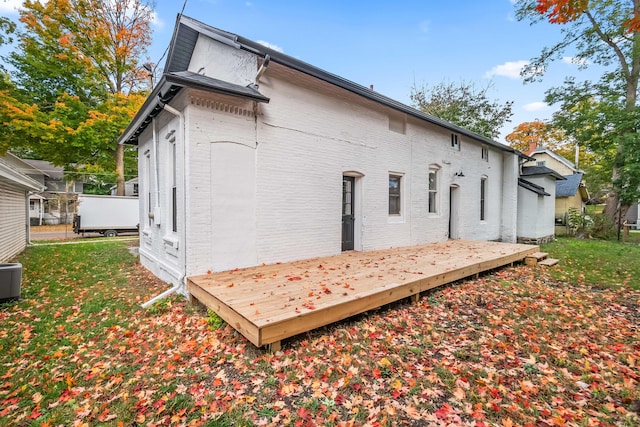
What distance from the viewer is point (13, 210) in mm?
10031

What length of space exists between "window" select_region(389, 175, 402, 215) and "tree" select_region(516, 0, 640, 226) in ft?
36.3

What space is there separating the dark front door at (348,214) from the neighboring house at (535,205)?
11046 millimetres

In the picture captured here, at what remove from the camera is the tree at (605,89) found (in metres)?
13.3

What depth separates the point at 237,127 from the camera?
553 cm

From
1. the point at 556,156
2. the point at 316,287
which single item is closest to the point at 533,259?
the point at 316,287

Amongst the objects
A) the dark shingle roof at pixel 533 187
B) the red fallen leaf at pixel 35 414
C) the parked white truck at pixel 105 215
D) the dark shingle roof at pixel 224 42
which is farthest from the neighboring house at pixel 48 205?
the dark shingle roof at pixel 533 187

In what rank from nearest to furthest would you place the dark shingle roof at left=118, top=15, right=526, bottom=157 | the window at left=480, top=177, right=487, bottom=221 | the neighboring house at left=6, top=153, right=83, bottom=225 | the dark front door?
the dark shingle roof at left=118, top=15, right=526, bottom=157, the dark front door, the window at left=480, top=177, right=487, bottom=221, the neighboring house at left=6, top=153, right=83, bottom=225

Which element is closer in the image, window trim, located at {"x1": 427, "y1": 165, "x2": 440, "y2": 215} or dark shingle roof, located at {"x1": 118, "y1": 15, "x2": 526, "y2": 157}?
dark shingle roof, located at {"x1": 118, "y1": 15, "x2": 526, "y2": 157}

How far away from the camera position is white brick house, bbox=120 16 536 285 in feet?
17.0

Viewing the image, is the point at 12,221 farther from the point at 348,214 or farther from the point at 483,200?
the point at 483,200

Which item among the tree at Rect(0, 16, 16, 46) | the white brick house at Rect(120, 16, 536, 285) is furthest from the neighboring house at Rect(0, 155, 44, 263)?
the tree at Rect(0, 16, 16, 46)

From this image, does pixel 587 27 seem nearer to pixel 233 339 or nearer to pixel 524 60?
pixel 524 60

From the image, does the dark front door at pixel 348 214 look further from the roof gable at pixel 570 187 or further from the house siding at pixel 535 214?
the roof gable at pixel 570 187

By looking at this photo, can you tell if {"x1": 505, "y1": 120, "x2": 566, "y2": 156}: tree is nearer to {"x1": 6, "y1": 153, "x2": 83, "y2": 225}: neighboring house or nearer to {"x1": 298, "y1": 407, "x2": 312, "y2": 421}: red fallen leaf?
{"x1": 298, "y1": 407, "x2": 312, "y2": 421}: red fallen leaf
